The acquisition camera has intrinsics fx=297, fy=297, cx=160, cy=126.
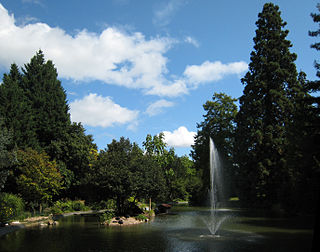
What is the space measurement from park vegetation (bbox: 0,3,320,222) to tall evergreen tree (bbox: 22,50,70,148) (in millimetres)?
160

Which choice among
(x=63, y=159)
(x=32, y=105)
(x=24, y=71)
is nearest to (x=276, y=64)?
(x=63, y=159)

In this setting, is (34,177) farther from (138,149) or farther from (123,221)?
(138,149)

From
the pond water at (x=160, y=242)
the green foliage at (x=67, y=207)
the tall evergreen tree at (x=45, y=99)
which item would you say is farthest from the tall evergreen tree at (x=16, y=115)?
the pond water at (x=160, y=242)

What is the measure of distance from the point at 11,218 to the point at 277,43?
45375mm

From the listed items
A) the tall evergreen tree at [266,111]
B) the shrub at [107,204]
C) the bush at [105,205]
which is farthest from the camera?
the bush at [105,205]

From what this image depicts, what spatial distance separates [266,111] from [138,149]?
2170cm

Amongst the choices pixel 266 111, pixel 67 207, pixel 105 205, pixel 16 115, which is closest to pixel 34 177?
pixel 67 207

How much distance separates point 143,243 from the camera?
699 inches

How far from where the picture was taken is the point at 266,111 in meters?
48.4

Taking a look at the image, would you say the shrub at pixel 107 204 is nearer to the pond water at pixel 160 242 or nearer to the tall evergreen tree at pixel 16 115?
the tall evergreen tree at pixel 16 115

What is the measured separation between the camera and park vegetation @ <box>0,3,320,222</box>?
3297 cm

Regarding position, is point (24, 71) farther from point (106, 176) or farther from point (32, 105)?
point (106, 176)

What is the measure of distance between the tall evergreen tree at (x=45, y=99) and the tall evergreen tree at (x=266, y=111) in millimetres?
30830

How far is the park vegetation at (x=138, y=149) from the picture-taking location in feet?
108
